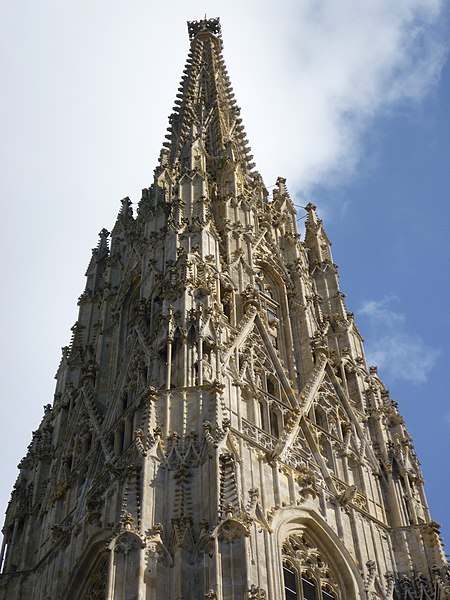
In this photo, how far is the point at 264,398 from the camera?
36250mm

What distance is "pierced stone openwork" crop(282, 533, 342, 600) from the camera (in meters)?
30.2

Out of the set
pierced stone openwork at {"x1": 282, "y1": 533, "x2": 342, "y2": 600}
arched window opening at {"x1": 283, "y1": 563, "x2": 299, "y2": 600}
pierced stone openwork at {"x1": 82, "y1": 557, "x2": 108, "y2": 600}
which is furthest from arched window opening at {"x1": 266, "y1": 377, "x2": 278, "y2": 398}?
pierced stone openwork at {"x1": 82, "y1": 557, "x2": 108, "y2": 600}

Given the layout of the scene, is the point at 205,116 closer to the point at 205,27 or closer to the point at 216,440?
the point at 205,27

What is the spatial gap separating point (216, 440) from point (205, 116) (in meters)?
29.3

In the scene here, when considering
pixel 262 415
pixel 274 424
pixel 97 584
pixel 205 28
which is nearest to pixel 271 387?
pixel 274 424

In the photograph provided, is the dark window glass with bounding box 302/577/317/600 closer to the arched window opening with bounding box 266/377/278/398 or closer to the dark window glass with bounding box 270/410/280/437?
the dark window glass with bounding box 270/410/280/437

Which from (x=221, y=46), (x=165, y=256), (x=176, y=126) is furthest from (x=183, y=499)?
(x=221, y=46)

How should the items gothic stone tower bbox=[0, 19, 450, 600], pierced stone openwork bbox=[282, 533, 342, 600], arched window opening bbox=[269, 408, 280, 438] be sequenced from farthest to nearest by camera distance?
arched window opening bbox=[269, 408, 280, 438]
pierced stone openwork bbox=[282, 533, 342, 600]
gothic stone tower bbox=[0, 19, 450, 600]

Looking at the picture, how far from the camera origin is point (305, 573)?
101 ft

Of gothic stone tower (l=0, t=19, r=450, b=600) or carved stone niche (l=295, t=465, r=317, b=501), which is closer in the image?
gothic stone tower (l=0, t=19, r=450, b=600)

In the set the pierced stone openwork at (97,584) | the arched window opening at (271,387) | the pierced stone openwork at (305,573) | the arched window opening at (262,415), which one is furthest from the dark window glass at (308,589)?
the arched window opening at (271,387)

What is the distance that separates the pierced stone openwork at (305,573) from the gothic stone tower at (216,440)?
6cm

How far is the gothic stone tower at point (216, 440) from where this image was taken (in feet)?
95.1

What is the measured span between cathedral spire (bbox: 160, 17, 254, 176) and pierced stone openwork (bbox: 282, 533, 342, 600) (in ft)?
68.0
